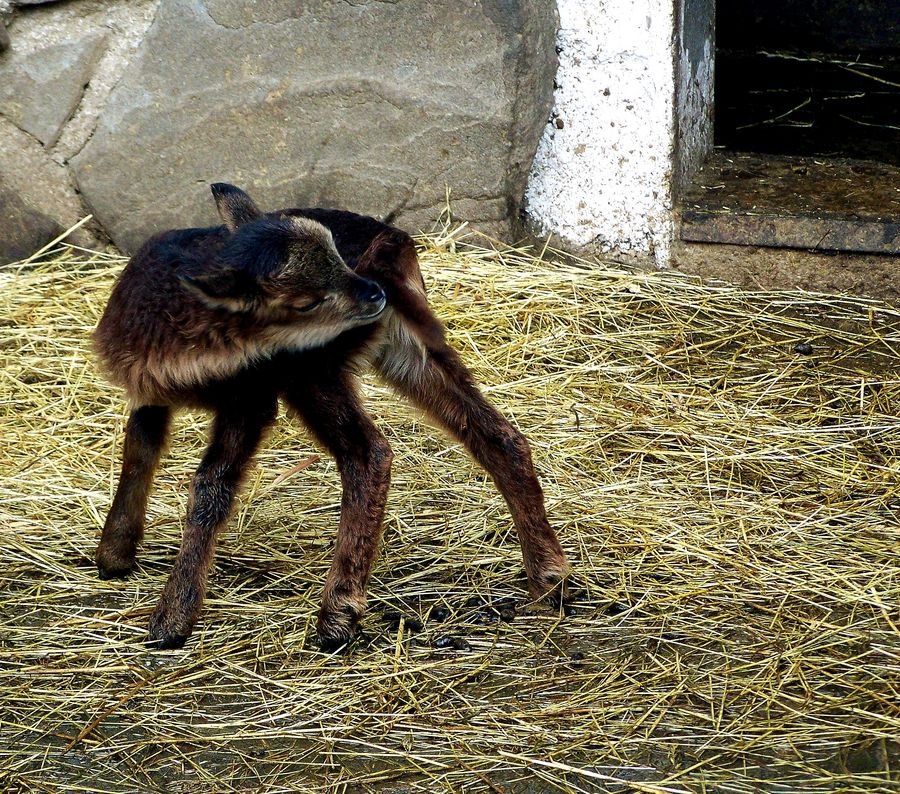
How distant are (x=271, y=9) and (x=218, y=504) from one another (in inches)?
118

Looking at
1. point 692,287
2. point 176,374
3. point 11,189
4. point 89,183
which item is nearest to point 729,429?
point 692,287

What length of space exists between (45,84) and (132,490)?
2.76 metres

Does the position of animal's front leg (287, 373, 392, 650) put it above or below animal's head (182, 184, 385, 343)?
below

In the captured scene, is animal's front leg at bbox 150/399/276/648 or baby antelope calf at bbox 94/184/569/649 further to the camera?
animal's front leg at bbox 150/399/276/648

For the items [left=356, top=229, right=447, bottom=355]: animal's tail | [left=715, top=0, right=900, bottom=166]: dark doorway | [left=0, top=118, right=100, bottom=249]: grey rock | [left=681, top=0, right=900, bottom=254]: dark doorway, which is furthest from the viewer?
[left=715, top=0, right=900, bottom=166]: dark doorway

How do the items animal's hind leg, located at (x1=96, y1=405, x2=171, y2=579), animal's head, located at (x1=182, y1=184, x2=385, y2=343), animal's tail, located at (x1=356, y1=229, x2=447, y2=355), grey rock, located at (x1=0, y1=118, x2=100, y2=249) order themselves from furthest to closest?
grey rock, located at (x1=0, y1=118, x2=100, y2=249), animal's hind leg, located at (x1=96, y1=405, x2=171, y2=579), animal's tail, located at (x1=356, y1=229, x2=447, y2=355), animal's head, located at (x1=182, y1=184, x2=385, y2=343)

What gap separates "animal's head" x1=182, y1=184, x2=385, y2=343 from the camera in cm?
327

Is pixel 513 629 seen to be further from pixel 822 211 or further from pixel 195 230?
pixel 822 211

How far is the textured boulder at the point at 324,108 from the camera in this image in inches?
217

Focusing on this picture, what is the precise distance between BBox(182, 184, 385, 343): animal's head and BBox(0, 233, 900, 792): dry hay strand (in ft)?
3.03

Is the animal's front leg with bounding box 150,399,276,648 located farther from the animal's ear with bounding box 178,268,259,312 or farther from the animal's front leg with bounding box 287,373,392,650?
the animal's ear with bounding box 178,268,259,312

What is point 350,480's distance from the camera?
349 cm

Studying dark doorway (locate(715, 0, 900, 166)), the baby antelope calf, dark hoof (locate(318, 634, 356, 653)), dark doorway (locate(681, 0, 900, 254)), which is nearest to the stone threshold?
dark doorway (locate(681, 0, 900, 254))

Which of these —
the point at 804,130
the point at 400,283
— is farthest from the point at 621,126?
the point at 400,283
